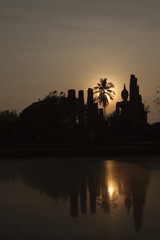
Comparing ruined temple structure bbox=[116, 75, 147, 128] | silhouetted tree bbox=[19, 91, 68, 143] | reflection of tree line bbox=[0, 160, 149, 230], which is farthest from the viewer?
silhouetted tree bbox=[19, 91, 68, 143]

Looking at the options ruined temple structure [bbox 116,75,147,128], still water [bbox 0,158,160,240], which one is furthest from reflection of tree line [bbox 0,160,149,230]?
ruined temple structure [bbox 116,75,147,128]

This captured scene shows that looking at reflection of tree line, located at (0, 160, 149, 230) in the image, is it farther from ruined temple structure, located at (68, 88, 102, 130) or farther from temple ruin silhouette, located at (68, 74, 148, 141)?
ruined temple structure, located at (68, 88, 102, 130)

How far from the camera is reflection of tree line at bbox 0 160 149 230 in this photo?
935 centimetres

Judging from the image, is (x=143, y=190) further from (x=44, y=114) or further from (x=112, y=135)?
(x=44, y=114)

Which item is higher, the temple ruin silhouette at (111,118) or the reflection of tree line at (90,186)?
the temple ruin silhouette at (111,118)

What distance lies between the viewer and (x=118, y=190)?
11734 mm

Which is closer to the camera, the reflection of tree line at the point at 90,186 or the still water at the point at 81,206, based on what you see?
the still water at the point at 81,206

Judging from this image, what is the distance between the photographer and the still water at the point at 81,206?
6762mm

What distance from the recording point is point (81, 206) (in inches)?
367

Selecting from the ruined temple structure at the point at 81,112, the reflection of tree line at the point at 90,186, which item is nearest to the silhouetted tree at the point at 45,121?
the ruined temple structure at the point at 81,112

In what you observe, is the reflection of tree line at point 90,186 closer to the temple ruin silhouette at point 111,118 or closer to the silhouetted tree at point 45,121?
the temple ruin silhouette at point 111,118

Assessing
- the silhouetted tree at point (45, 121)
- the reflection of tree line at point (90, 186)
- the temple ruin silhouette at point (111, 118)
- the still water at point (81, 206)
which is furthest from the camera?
the silhouetted tree at point (45, 121)

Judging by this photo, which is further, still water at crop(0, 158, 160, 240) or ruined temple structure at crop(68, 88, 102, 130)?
ruined temple structure at crop(68, 88, 102, 130)

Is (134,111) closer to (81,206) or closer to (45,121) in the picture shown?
(45,121)
